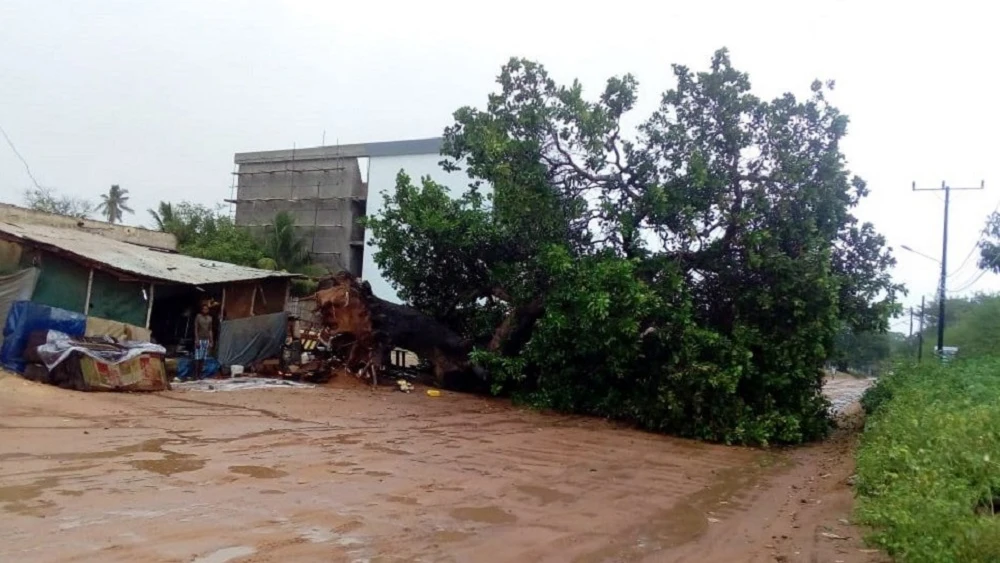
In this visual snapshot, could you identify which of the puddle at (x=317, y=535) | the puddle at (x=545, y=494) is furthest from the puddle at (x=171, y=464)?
the puddle at (x=545, y=494)

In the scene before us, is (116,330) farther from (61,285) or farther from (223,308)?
(223,308)

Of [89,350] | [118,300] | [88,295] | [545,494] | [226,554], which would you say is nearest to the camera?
[226,554]

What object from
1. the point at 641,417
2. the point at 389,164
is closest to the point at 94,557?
the point at 641,417

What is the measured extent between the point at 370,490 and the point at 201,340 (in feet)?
38.8

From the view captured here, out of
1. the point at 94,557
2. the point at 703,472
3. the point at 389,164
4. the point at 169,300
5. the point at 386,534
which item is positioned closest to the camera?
the point at 94,557

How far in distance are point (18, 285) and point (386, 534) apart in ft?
41.6

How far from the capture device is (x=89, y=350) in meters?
13.2

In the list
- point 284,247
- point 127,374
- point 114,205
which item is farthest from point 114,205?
point 127,374

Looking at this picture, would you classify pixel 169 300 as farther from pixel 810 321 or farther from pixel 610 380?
pixel 810 321

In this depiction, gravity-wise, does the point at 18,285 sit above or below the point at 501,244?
below

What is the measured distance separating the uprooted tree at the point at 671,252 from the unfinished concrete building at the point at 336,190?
87.9 ft

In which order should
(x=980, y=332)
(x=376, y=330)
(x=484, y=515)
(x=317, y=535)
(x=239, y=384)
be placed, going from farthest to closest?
1. (x=980, y=332)
2. (x=376, y=330)
3. (x=239, y=384)
4. (x=484, y=515)
5. (x=317, y=535)

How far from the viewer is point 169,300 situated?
19812 mm

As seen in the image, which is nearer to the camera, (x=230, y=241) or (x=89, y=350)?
(x=89, y=350)
